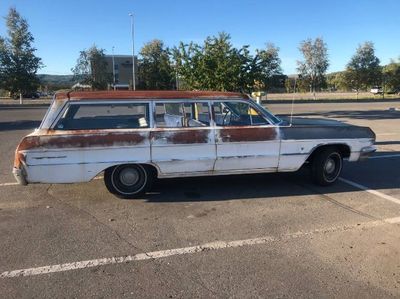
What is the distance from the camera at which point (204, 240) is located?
4.93 m

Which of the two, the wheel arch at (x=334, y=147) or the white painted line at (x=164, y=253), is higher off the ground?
the wheel arch at (x=334, y=147)

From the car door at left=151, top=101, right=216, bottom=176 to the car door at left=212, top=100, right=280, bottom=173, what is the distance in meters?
0.15

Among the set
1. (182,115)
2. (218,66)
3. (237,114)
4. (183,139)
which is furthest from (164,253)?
(218,66)

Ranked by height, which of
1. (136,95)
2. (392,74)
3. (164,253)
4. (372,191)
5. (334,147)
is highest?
(392,74)

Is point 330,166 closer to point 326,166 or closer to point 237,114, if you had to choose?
point 326,166

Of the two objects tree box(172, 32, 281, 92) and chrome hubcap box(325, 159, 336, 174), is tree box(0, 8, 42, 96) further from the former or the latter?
chrome hubcap box(325, 159, 336, 174)

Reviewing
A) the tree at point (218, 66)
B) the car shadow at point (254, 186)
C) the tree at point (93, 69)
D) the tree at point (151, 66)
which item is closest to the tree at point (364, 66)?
the tree at point (151, 66)

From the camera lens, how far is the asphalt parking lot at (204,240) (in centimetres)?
388

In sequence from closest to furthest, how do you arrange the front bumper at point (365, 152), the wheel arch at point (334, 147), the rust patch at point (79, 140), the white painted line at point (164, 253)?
1. the white painted line at point (164, 253)
2. the rust patch at point (79, 140)
3. the wheel arch at point (334, 147)
4. the front bumper at point (365, 152)

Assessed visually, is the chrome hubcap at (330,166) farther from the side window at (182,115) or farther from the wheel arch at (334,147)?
the side window at (182,115)

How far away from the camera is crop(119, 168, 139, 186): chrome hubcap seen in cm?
641

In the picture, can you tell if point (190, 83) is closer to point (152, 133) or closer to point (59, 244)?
point (152, 133)

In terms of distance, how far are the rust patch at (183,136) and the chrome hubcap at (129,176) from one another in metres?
0.62

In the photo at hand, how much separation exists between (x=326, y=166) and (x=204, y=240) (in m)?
3.25
